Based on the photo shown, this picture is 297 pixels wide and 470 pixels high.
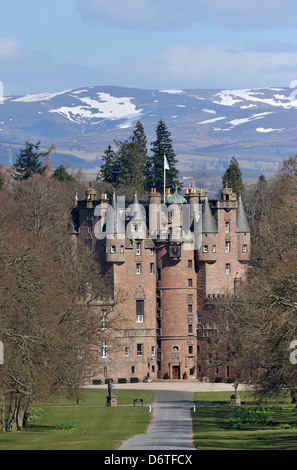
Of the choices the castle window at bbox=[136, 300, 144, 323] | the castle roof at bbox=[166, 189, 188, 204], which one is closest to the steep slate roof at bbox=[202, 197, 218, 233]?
the castle roof at bbox=[166, 189, 188, 204]

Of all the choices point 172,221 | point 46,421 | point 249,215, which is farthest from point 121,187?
point 46,421

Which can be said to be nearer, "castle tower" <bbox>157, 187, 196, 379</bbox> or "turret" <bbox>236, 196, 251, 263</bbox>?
"castle tower" <bbox>157, 187, 196, 379</bbox>

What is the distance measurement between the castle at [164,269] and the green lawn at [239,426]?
74.4 feet

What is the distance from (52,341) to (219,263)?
72982mm

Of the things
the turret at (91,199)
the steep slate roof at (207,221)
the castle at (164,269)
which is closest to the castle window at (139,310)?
the castle at (164,269)

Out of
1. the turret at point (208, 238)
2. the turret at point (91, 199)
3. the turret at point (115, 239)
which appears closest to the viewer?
the turret at point (115, 239)

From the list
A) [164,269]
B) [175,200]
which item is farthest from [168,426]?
Answer: [175,200]

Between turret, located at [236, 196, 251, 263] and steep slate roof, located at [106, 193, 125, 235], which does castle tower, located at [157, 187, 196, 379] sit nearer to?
steep slate roof, located at [106, 193, 125, 235]

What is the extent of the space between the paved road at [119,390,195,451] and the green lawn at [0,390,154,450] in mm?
889

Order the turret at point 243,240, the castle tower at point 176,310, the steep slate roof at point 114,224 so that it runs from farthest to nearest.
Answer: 1. the turret at point 243,240
2. the castle tower at point 176,310
3. the steep slate roof at point 114,224

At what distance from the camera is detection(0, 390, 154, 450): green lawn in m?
65.6

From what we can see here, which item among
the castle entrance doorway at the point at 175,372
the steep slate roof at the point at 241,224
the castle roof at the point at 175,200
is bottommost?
the castle entrance doorway at the point at 175,372

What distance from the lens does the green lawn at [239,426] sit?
65.1 m

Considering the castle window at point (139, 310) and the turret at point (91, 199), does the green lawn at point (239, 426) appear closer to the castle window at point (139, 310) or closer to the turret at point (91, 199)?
the castle window at point (139, 310)
